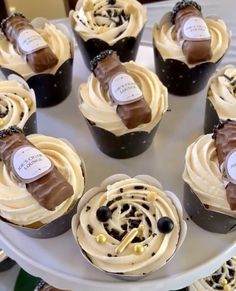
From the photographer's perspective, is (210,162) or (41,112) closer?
(210,162)

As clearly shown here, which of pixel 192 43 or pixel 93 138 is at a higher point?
pixel 192 43

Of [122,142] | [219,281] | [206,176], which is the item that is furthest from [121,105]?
[219,281]

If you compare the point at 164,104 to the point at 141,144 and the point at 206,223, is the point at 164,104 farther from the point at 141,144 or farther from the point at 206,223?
the point at 206,223

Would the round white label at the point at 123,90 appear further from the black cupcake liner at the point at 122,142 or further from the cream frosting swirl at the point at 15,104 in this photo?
the cream frosting swirl at the point at 15,104

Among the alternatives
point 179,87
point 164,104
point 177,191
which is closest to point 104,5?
point 179,87

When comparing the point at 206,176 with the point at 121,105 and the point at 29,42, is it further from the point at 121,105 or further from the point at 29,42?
the point at 29,42

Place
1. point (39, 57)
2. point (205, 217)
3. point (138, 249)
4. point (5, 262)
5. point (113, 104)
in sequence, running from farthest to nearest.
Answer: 1. point (5, 262)
2. point (39, 57)
3. point (113, 104)
4. point (205, 217)
5. point (138, 249)
